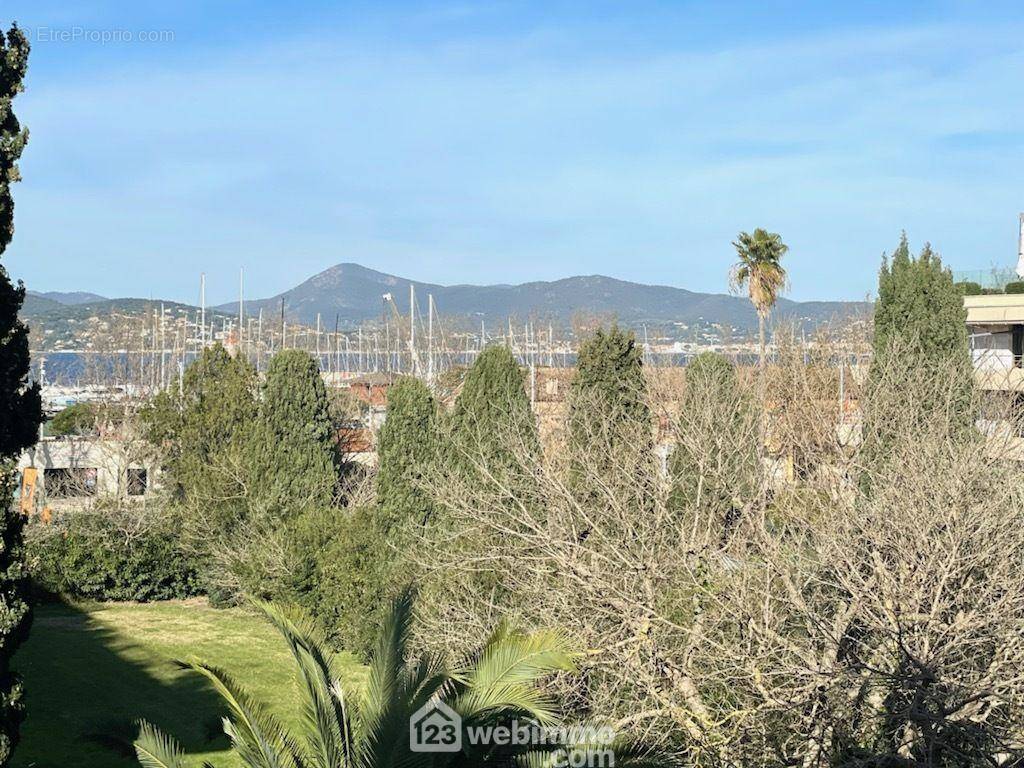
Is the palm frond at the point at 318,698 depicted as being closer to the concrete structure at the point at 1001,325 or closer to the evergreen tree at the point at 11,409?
the evergreen tree at the point at 11,409

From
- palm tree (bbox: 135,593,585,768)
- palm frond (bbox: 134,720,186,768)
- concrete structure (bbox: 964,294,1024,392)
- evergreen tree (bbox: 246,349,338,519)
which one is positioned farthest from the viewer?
concrete structure (bbox: 964,294,1024,392)

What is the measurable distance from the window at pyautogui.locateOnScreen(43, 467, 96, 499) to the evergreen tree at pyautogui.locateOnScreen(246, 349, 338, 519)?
748cm

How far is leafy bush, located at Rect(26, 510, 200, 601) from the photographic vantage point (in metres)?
23.9

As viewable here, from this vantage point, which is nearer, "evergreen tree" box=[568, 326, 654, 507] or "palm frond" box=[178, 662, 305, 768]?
"palm frond" box=[178, 662, 305, 768]

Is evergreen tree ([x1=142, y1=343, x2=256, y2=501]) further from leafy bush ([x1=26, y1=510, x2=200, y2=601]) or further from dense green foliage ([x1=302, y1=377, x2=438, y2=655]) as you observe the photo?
dense green foliage ([x1=302, y1=377, x2=438, y2=655])

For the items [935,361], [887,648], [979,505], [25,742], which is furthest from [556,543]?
[935,361]

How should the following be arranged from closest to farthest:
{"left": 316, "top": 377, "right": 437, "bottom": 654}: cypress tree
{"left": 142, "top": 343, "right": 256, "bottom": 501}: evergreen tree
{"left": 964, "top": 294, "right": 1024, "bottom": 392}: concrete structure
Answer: {"left": 316, "top": 377, "right": 437, "bottom": 654}: cypress tree < {"left": 142, "top": 343, "right": 256, "bottom": 501}: evergreen tree < {"left": 964, "top": 294, "right": 1024, "bottom": 392}: concrete structure

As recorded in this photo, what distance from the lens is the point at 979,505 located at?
32.6 feet

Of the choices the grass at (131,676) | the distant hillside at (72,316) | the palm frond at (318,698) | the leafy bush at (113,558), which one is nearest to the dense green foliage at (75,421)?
the leafy bush at (113,558)

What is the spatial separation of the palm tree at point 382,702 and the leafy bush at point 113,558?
16.9 meters

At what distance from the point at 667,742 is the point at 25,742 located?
8973 mm

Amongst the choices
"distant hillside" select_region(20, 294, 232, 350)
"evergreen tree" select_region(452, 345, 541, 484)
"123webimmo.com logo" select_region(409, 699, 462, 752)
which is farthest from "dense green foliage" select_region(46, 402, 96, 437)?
"distant hillside" select_region(20, 294, 232, 350)

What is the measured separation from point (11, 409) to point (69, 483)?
22.2m

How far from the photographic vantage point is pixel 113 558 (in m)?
24.2
